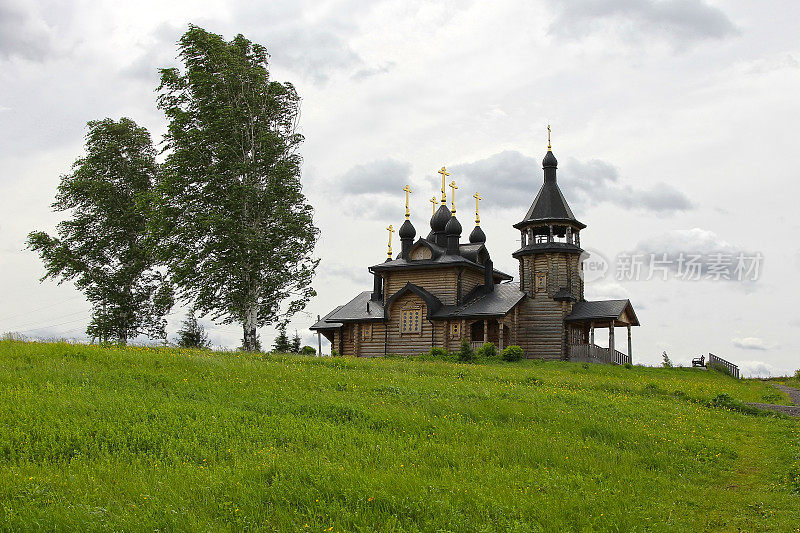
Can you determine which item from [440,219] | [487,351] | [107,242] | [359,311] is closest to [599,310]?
[487,351]

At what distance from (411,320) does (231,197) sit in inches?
466

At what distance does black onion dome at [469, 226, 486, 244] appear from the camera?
43031mm

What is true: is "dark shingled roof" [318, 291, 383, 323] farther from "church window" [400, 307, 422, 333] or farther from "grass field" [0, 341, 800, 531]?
"grass field" [0, 341, 800, 531]

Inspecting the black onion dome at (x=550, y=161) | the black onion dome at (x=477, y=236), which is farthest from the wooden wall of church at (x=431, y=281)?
the black onion dome at (x=550, y=161)

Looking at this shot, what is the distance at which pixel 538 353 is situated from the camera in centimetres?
3694

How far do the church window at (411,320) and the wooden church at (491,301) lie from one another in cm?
5

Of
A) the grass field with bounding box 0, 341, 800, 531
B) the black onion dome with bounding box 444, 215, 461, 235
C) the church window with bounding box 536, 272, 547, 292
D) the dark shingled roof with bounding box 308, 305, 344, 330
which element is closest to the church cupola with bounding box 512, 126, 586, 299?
the church window with bounding box 536, 272, 547, 292

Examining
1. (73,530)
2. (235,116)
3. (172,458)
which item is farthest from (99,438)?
(235,116)

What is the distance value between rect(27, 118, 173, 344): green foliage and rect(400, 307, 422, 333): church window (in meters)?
12.2

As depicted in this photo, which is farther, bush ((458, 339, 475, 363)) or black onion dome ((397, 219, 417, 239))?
black onion dome ((397, 219, 417, 239))

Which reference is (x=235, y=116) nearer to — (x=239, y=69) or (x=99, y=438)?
(x=239, y=69)

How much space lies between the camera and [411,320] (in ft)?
128

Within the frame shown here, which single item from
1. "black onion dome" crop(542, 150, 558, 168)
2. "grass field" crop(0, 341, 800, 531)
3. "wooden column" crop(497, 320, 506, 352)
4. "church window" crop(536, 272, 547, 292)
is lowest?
"grass field" crop(0, 341, 800, 531)

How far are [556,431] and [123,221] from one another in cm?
3010
